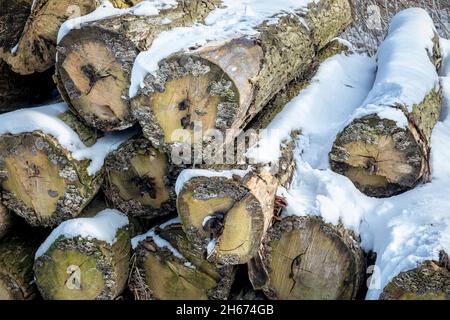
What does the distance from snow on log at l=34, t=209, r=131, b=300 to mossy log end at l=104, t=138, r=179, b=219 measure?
17cm

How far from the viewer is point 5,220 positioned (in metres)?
2.93

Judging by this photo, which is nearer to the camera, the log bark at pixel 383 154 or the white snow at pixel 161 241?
the log bark at pixel 383 154

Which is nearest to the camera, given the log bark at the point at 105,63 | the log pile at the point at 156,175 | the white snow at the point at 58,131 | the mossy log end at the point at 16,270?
the log pile at the point at 156,175

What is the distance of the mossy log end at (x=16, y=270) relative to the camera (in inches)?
112

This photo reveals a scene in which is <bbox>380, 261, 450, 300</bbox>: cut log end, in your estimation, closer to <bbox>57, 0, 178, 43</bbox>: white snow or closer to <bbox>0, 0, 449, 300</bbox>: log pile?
<bbox>0, 0, 449, 300</bbox>: log pile

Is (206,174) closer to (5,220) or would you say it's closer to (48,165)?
(48,165)

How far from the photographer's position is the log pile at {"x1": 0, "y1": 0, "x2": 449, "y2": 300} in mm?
2463

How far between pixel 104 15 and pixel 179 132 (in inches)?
30.0

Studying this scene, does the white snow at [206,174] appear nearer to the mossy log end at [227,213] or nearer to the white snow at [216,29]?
the mossy log end at [227,213]

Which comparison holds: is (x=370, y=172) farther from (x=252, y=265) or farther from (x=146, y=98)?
(x=146, y=98)

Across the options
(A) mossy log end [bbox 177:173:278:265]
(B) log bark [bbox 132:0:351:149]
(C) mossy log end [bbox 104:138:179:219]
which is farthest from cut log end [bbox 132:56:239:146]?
(A) mossy log end [bbox 177:173:278:265]

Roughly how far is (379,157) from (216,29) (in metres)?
1.13

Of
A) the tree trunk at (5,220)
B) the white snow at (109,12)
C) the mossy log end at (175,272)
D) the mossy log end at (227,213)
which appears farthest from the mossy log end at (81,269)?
the white snow at (109,12)

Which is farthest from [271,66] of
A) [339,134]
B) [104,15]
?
[104,15]
